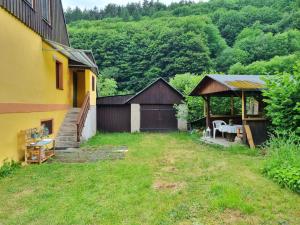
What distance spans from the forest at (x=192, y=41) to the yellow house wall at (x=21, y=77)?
23.9m

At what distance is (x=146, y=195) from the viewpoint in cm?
510

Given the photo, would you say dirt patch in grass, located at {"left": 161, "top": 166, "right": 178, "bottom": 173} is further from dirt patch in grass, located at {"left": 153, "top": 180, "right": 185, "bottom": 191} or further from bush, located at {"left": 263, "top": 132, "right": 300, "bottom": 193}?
bush, located at {"left": 263, "top": 132, "right": 300, "bottom": 193}

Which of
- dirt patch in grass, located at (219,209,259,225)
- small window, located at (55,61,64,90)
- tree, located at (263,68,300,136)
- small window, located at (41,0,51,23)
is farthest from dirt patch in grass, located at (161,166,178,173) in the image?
small window, located at (41,0,51,23)

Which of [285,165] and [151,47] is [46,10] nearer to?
[285,165]

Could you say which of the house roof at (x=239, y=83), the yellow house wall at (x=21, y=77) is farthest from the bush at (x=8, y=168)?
the house roof at (x=239, y=83)

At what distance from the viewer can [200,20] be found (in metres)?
39.2

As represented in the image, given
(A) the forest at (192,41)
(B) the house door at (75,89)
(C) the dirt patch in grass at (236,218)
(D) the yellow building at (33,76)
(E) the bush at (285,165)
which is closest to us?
(C) the dirt patch in grass at (236,218)

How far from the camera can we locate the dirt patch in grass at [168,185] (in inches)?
219

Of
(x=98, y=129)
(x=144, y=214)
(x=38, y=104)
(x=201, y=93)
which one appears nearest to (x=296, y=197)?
(x=144, y=214)

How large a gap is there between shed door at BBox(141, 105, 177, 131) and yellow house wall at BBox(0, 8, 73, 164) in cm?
807

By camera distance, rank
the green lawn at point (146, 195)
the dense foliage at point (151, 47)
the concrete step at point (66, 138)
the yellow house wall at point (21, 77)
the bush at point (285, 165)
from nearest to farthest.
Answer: the green lawn at point (146, 195), the bush at point (285, 165), the yellow house wall at point (21, 77), the concrete step at point (66, 138), the dense foliage at point (151, 47)

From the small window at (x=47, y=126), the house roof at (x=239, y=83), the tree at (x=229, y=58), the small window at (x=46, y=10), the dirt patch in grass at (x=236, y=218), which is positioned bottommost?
the dirt patch in grass at (x=236, y=218)

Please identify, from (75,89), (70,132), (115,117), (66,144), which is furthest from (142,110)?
(66,144)

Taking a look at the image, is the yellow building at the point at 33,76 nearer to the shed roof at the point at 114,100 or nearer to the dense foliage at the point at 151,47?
the shed roof at the point at 114,100
